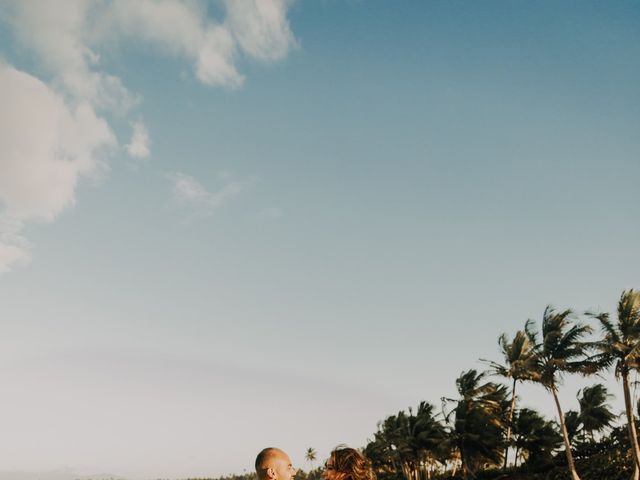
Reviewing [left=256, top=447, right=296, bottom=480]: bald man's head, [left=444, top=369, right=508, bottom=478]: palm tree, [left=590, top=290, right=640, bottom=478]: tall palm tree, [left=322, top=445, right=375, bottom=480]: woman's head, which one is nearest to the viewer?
[left=322, top=445, right=375, bottom=480]: woman's head

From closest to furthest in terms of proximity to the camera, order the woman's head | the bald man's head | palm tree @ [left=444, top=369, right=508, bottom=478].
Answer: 1. the woman's head
2. the bald man's head
3. palm tree @ [left=444, top=369, right=508, bottom=478]

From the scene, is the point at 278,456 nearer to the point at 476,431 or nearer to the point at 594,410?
the point at 476,431

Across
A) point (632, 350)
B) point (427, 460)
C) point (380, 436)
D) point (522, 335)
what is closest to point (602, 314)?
point (632, 350)

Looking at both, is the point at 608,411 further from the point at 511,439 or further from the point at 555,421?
the point at 511,439

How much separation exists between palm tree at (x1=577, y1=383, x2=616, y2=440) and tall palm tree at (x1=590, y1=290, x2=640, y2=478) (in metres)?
22.5

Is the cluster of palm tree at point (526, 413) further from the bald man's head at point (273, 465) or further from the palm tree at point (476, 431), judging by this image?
the bald man's head at point (273, 465)

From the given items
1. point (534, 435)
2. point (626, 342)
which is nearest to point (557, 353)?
point (626, 342)

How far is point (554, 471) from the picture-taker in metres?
29.0

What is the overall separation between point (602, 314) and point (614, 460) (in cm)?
1002

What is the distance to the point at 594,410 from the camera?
1629 inches

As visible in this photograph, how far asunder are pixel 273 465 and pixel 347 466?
862 millimetres

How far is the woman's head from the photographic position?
3887mm

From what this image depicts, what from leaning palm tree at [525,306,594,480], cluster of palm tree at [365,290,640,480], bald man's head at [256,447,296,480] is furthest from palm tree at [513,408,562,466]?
bald man's head at [256,447,296,480]

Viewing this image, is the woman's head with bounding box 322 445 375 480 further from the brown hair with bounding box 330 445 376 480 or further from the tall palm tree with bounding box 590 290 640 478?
the tall palm tree with bounding box 590 290 640 478
